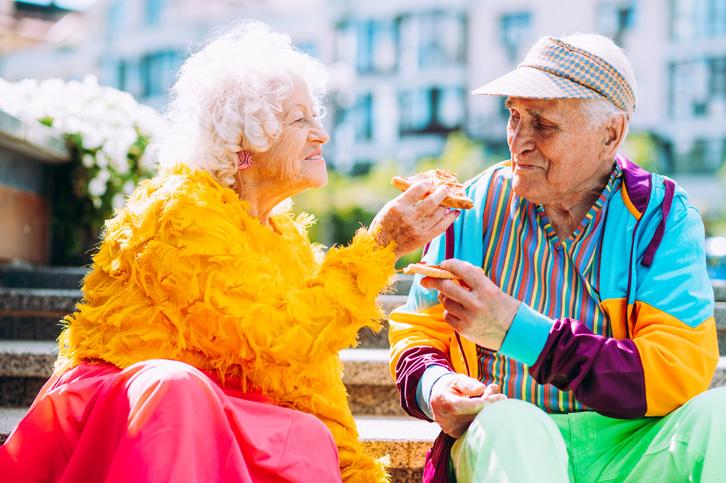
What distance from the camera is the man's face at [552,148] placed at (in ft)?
8.07

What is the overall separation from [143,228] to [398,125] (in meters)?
36.9

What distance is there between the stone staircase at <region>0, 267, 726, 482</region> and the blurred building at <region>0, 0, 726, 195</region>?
28.7 m

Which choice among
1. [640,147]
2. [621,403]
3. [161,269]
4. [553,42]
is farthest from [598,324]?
[640,147]

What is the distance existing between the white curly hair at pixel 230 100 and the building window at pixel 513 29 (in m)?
36.1

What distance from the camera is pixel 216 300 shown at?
2.28 meters

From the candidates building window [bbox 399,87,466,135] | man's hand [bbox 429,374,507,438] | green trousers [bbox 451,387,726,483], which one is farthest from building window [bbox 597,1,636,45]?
man's hand [bbox 429,374,507,438]

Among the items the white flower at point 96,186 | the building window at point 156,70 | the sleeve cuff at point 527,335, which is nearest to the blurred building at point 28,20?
the white flower at point 96,186

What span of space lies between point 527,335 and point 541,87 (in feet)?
2.18

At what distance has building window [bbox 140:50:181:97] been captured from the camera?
4431cm

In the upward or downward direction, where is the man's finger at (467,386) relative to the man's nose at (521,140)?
downward

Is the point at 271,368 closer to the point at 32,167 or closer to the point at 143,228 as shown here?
the point at 143,228

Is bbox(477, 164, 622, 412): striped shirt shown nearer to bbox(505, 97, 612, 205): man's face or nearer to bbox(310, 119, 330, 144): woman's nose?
bbox(505, 97, 612, 205): man's face

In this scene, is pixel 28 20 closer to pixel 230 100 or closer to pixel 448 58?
pixel 230 100

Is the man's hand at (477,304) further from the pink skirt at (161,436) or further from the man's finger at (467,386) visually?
the pink skirt at (161,436)
